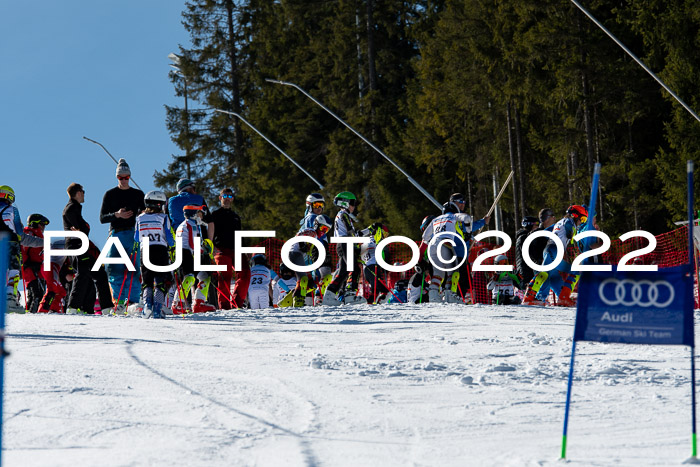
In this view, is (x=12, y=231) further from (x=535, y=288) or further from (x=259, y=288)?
(x=535, y=288)

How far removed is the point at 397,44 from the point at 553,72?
13.6 metres

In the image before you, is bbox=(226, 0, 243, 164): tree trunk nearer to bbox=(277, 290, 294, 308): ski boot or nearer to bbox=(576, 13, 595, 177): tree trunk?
bbox=(576, 13, 595, 177): tree trunk

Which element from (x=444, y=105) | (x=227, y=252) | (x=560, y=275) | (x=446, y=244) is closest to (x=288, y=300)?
(x=227, y=252)

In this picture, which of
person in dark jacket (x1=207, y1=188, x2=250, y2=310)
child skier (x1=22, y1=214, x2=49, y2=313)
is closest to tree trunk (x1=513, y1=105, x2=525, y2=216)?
person in dark jacket (x1=207, y1=188, x2=250, y2=310)

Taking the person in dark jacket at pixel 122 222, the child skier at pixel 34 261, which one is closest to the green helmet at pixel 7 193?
A: the person in dark jacket at pixel 122 222

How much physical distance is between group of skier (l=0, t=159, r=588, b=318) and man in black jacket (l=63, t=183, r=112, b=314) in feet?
0.05

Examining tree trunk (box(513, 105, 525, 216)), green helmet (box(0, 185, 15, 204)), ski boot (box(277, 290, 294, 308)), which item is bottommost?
ski boot (box(277, 290, 294, 308))

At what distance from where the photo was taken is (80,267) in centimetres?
1340

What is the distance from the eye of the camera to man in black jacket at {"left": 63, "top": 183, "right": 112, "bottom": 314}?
13.3 m

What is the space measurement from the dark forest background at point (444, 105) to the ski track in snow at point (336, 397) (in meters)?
19.4

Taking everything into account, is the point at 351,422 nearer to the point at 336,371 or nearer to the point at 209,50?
the point at 336,371

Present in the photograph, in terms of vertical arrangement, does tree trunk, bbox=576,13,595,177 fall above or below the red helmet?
above

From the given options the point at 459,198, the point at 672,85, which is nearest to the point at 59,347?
the point at 459,198

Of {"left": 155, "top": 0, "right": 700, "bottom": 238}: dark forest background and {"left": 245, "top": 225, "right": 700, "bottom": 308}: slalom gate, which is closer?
{"left": 245, "top": 225, "right": 700, "bottom": 308}: slalom gate
